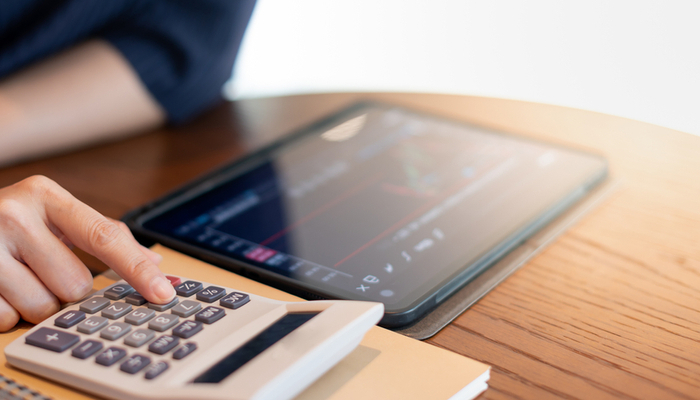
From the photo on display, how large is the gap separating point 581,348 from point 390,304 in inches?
6.0

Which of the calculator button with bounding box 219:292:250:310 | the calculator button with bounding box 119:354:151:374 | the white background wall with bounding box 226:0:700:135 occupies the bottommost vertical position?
the calculator button with bounding box 119:354:151:374

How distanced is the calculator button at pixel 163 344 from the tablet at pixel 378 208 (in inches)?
5.7

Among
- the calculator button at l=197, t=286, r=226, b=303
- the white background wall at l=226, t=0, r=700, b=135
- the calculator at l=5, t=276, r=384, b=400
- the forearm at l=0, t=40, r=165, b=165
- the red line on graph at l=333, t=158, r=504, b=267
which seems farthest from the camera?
the white background wall at l=226, t=0, r=700, b=135

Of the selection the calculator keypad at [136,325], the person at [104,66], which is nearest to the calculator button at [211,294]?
the calculator keypad at [136,325]

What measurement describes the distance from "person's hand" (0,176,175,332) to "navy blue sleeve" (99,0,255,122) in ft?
1.72

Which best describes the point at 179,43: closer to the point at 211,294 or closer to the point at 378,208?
the point at 378,208

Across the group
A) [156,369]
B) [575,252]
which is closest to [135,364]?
[156,369]

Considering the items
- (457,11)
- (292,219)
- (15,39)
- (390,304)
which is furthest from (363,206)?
(457,11)

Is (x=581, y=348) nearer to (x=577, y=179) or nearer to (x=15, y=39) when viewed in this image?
(x=577, y=179)

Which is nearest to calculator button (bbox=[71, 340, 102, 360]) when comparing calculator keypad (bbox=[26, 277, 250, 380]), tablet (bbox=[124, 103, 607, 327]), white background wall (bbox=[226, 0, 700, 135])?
calculator keypad (bbox=[26, 277, 250, 380])

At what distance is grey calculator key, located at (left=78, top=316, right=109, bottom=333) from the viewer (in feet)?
1.41

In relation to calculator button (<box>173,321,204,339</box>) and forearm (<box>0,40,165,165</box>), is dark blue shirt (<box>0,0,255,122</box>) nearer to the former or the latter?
forearm (<box>0,40,165,165</box>)

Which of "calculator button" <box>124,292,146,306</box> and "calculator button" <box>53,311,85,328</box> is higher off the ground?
"calculator button" <box>124,292,146,306</box>

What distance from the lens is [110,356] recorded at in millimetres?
396
